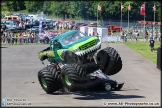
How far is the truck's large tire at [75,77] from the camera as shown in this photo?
17.8 metres

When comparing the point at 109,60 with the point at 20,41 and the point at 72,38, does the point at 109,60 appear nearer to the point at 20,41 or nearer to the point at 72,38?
the point at 72,38

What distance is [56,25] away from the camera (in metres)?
69.8

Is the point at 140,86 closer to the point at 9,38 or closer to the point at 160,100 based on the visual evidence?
the point at 160,100

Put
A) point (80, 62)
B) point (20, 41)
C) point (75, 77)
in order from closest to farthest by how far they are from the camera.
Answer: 1. point (75, 77)
2. point (80, 62)
3. point (20, 41)

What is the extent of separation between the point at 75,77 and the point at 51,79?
1841 mm

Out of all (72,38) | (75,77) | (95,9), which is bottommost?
(75,77)

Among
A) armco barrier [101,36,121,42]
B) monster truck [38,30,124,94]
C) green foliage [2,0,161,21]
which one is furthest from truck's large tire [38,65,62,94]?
green foliage [2,0,161,21]

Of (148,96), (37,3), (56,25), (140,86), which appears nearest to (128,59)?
(140,86)

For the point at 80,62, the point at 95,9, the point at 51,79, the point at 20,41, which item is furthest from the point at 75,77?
the point at 95,9

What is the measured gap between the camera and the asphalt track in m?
17.5

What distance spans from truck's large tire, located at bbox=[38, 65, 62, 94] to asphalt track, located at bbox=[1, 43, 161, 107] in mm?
322

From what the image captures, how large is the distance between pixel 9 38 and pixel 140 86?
33.9 m

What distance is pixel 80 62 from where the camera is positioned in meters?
19.1

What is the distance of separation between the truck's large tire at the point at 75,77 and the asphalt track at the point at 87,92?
0.55m
